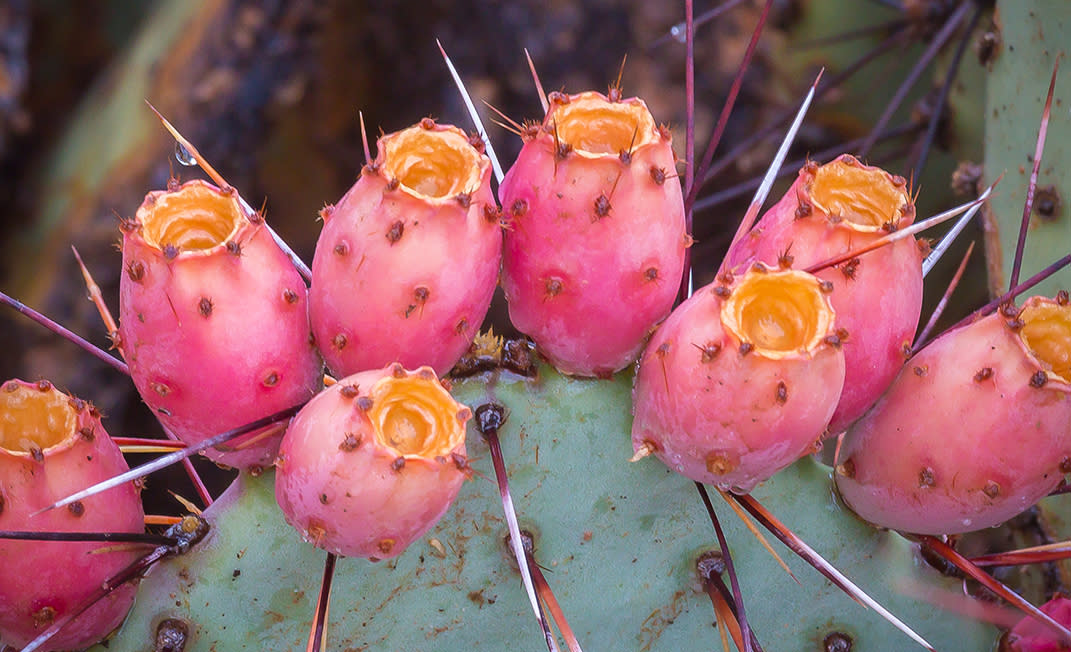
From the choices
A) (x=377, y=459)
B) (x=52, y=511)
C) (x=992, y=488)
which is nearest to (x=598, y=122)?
(x=377, y=459)

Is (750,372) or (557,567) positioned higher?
(750,372)

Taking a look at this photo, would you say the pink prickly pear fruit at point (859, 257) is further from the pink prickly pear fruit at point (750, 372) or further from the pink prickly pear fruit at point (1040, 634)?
the pink prickly pear fruit at point (1040, 634)

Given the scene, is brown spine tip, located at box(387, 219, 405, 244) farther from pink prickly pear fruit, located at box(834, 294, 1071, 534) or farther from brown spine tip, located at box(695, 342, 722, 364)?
pink prickly pear fruit, located at box(834, 294, 1071, 534)

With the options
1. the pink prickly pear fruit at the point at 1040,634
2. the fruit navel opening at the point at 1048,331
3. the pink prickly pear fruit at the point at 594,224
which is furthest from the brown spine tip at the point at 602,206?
the pink prickly pear fruit at the point at 1040,634

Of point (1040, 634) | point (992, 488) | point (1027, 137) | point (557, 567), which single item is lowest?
point (1040, 634)

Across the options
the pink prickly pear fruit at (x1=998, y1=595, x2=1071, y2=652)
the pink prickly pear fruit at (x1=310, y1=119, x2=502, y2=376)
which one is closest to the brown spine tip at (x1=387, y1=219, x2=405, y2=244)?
the pink prickly pear fruit at (x1=310, y1=119, x2=502, y2=376)

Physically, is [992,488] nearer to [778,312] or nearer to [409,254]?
[778,312]
